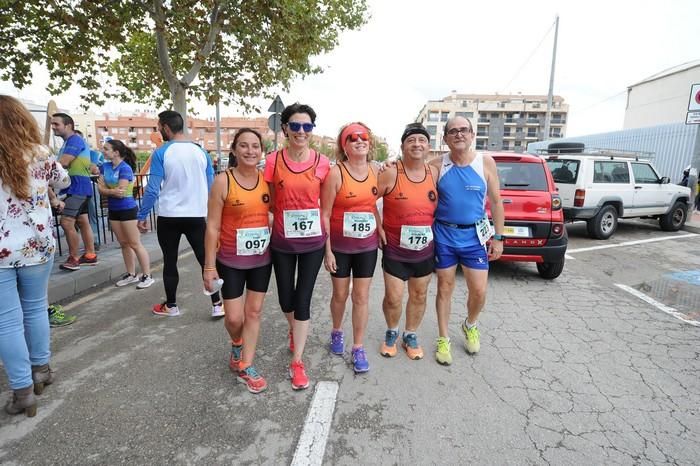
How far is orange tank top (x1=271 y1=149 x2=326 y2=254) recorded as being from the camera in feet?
8.86

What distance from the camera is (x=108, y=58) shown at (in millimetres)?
10438

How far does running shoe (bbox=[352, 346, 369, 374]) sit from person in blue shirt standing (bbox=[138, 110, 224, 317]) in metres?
1.77

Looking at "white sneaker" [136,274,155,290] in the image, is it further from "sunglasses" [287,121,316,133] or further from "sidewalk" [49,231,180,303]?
"sunglasses" [287,121,316,133]

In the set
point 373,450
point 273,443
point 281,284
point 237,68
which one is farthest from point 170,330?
point 237,68

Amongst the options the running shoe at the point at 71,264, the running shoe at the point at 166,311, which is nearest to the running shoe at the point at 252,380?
the running shoe at the point at 166,311

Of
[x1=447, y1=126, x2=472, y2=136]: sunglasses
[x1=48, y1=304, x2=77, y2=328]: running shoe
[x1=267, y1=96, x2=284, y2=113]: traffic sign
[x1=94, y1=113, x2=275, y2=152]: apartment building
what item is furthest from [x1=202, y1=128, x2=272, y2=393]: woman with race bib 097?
[x1=94, y1=113, x2=275, y2=152]: apartment building

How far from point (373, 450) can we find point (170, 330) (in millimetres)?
2406

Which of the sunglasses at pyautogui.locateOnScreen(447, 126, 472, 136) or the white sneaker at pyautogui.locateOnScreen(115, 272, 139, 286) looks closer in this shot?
the sunglasses at pyautogui.locateOnScreen(447, 126, 472, 136)

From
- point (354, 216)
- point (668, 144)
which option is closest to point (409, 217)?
point (354, 216)

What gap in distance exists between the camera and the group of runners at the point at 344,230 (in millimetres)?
2680

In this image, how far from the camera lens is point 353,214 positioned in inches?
113

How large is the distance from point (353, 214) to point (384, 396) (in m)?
1.27

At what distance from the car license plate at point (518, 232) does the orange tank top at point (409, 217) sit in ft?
8.53

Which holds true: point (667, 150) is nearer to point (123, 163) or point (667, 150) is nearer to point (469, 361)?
point (469, 361)
